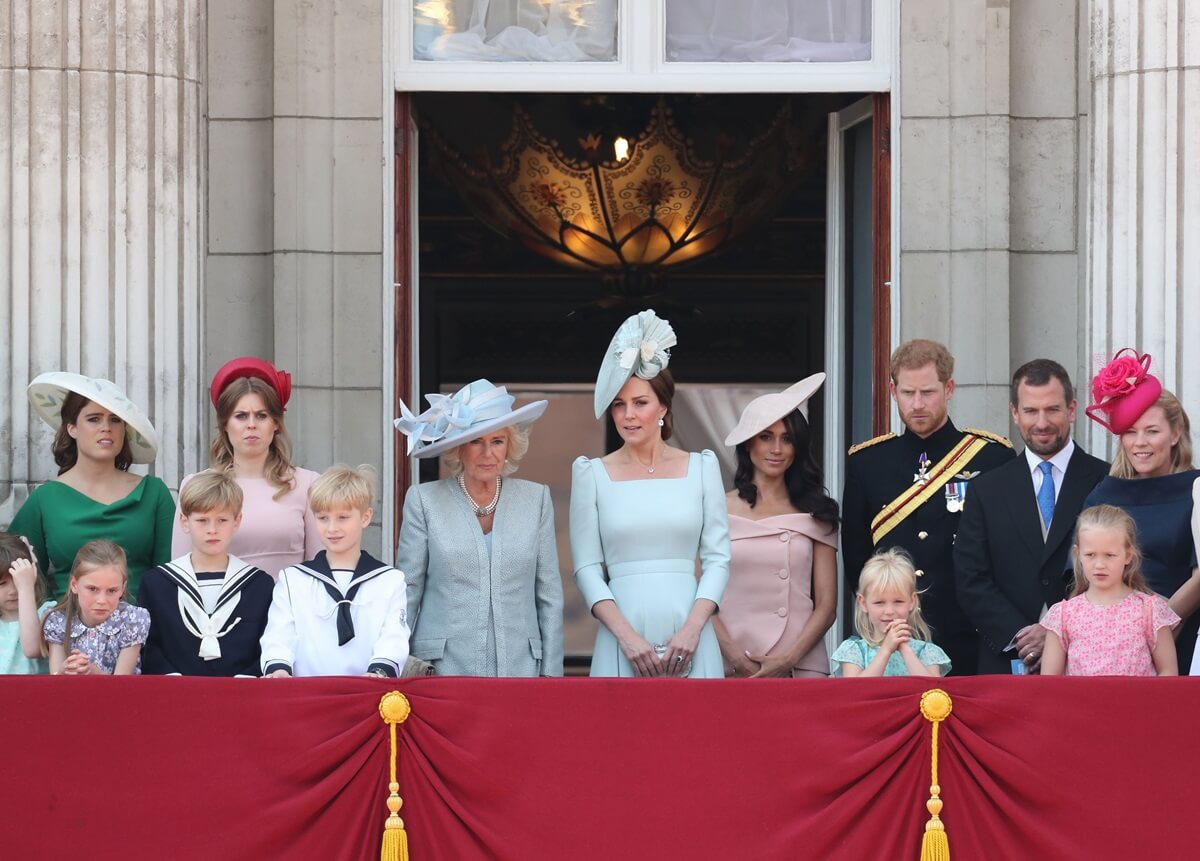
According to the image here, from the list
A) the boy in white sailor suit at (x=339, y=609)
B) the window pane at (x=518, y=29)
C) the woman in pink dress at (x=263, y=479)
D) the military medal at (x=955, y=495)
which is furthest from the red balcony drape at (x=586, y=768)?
the window pane at (x=518, y=29)

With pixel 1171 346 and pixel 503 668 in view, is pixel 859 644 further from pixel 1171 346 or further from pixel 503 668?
pixel 1171 346

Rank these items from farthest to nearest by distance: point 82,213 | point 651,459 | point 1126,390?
point 82,213
point 651,459
point 1126,390

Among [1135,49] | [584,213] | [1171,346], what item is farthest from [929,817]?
[584,213]

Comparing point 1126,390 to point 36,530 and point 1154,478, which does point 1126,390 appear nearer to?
point 1154,478

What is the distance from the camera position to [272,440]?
654cm

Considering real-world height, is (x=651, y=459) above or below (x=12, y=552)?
above

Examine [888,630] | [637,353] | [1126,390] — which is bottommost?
[888,630]

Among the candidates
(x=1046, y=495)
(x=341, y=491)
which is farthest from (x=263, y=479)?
(x=1046, y=495)

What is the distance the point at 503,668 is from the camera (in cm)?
610

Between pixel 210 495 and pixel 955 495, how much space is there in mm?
2460

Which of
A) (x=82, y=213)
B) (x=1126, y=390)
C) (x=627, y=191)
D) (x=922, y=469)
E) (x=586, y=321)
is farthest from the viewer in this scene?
(x=586, y=321)

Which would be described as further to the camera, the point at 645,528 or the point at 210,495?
the point at 645,528

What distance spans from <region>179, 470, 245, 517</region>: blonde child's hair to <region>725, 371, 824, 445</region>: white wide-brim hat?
167 centimetres

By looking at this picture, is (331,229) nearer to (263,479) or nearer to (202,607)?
(263,479)
